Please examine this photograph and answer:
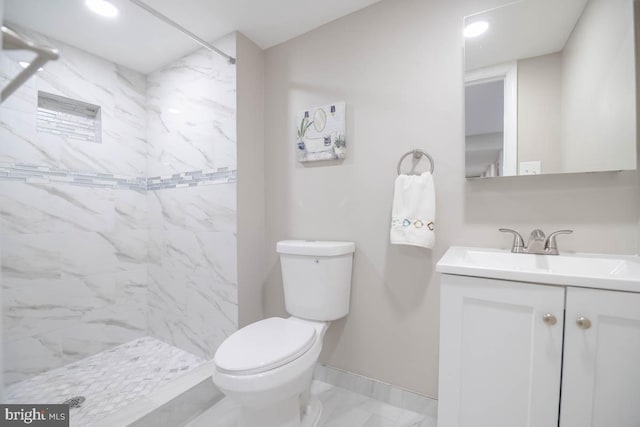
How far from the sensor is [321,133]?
1.63 meters

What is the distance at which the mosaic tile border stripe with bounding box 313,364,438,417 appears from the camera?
136 cm

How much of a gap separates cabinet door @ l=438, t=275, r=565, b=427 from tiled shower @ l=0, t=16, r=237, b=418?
122 centimetres

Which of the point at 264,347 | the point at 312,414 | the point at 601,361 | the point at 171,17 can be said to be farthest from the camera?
the point at 171,17

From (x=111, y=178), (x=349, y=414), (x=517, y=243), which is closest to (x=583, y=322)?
(x=517, y=243)

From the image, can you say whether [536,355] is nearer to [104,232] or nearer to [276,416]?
[276,416]

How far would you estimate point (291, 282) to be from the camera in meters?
1.50

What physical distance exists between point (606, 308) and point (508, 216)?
1.75ft

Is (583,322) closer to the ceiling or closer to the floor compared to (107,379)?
closer to the ceiling

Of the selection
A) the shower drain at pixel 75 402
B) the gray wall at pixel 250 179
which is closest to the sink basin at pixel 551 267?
the gray wall at pixel 250 179

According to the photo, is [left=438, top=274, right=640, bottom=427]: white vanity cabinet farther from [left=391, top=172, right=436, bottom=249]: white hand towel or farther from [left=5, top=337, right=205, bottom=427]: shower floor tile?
[left=5, top=337, right=205, bottom=427]: shower floor tile

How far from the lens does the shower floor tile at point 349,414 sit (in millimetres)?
1317

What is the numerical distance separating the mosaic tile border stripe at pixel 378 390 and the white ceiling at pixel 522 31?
63.6 inches

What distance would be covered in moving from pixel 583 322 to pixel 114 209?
255 cm

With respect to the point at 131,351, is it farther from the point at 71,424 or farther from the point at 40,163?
the point at 40,163
